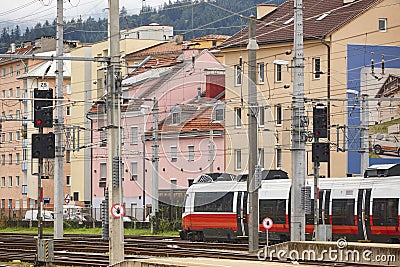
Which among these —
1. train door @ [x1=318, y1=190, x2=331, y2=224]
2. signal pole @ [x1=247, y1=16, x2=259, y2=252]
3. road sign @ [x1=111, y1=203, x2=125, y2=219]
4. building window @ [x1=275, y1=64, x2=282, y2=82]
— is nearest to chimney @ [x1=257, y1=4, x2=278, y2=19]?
building window @ [x1=275, y1=64, x2=282, y2=82]

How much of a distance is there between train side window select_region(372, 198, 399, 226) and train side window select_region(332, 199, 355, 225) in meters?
1.17

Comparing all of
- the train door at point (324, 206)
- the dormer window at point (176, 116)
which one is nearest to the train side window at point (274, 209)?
the train door at point (324, 206)

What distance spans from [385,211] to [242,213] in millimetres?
7346

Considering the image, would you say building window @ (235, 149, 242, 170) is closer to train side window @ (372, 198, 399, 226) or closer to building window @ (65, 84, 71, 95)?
train side window @ (372, 198, 399, 226)

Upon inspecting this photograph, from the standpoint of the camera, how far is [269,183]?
137 ft

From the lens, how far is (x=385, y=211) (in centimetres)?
3678

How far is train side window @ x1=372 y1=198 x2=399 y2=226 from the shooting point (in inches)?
1431

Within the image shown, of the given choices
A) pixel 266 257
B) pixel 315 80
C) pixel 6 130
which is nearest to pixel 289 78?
pixel 315 80

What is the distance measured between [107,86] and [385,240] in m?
14.0

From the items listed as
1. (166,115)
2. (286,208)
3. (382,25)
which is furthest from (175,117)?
(382,25)

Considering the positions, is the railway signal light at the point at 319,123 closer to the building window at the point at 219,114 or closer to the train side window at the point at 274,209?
the building window at the point at 219,114

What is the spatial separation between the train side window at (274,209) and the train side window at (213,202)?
172cm

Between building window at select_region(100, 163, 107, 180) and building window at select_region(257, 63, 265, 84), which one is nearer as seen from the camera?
building window at select_region(257, 63, 265, 84)

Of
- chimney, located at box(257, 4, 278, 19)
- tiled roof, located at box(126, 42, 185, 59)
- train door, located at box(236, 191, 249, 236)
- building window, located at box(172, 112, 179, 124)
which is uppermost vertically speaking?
chimney, located at box(257, 4, 278, 19)
